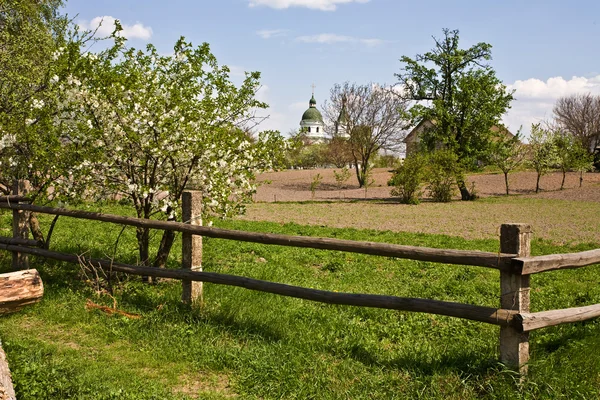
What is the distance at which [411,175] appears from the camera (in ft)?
95.4

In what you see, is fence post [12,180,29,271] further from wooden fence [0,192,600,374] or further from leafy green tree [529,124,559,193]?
leafy green tree [529,124,559,193]

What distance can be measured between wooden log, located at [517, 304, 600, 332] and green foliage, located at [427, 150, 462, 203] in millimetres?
24783

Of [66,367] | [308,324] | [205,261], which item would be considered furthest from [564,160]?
[66,367]

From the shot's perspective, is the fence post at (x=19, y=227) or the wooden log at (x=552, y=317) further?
the fence post at (x=19, y=227)

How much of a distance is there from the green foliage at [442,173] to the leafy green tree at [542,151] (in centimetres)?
880

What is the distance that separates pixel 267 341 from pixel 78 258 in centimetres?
342

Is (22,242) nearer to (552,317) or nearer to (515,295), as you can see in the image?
(515,295)

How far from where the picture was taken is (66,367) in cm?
460

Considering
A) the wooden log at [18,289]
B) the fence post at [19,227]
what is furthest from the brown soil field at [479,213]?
the fence post at [19,227]

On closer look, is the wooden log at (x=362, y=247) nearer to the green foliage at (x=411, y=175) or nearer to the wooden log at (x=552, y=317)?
the wooden log at (x=552, y=317)

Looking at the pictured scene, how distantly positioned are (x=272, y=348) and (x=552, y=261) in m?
2.76

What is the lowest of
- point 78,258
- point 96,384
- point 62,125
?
point 96,384

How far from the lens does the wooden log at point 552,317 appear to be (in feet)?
14.2

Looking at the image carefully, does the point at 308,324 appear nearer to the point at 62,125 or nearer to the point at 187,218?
the point at 187,218
